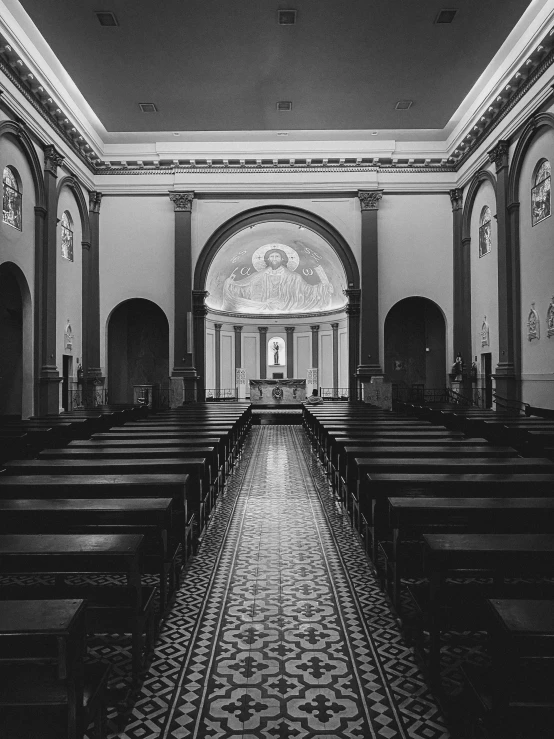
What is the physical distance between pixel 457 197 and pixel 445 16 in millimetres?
7449

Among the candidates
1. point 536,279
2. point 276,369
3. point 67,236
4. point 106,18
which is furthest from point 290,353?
point 106,18

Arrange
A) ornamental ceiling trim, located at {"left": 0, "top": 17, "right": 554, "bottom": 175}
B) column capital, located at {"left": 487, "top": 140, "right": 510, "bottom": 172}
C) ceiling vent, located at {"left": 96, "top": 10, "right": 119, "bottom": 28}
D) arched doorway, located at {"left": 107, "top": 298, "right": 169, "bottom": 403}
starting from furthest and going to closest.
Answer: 1. arched doorway, located at {"left": 107, "top": 298, "right": 169, "bottom": 403}
2. column capital, located at {"left": 487, "top": 140, "right": 510, "bottom": 172}
3. ornamental ceiling trim, located at {"left": 0, "top": 17, "right": 554, "bottom": 175}
4. ceiling vent, located at {"left": 96, "top": 10, "right": 119, "bottom": 28}

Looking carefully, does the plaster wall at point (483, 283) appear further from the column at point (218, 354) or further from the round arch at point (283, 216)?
the column at point (218, 354)

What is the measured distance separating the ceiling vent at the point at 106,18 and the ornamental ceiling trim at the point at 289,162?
6.61ft

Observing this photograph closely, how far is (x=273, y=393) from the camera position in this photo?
22.9 meters

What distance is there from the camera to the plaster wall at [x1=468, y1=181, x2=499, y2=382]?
1636cm

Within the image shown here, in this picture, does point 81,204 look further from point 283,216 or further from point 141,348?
point 283,216

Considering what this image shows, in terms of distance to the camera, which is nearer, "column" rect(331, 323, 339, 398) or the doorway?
the doorway

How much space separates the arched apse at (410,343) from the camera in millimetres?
21328

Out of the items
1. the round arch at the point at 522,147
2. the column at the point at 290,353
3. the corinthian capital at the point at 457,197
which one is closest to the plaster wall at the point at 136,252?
the column at the point at 290,353

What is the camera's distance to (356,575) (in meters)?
4.85

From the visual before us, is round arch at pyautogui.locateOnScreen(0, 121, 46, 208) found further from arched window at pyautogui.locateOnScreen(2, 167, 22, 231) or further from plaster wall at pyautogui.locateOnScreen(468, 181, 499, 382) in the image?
plaster wall at pyautogui.locateOnScreen(468, 181, 499, 382)

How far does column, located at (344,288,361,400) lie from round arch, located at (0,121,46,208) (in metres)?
10.4

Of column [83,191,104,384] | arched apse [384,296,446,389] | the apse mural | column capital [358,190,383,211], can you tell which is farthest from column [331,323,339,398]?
column [83,191,104,384]
